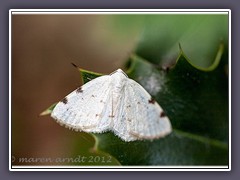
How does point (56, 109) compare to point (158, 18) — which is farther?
point (158, 18)

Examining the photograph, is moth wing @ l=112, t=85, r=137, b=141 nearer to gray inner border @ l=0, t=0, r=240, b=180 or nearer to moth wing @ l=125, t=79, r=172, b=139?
moth wing @ l=125, t=79, r=172, b=139

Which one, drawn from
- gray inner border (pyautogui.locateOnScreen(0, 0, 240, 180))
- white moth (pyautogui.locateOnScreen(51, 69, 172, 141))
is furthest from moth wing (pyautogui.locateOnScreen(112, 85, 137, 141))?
gray inner border (pyautogui.locateOnScreen(0, 0, 240, 180))

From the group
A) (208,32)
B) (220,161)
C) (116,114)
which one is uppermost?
(208,32)

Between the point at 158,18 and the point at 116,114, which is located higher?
the point at 158,18

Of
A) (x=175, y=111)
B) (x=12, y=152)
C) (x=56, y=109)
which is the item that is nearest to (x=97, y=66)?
(x=56, y=109)

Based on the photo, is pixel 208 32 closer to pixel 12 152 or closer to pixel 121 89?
pixel 121 89
